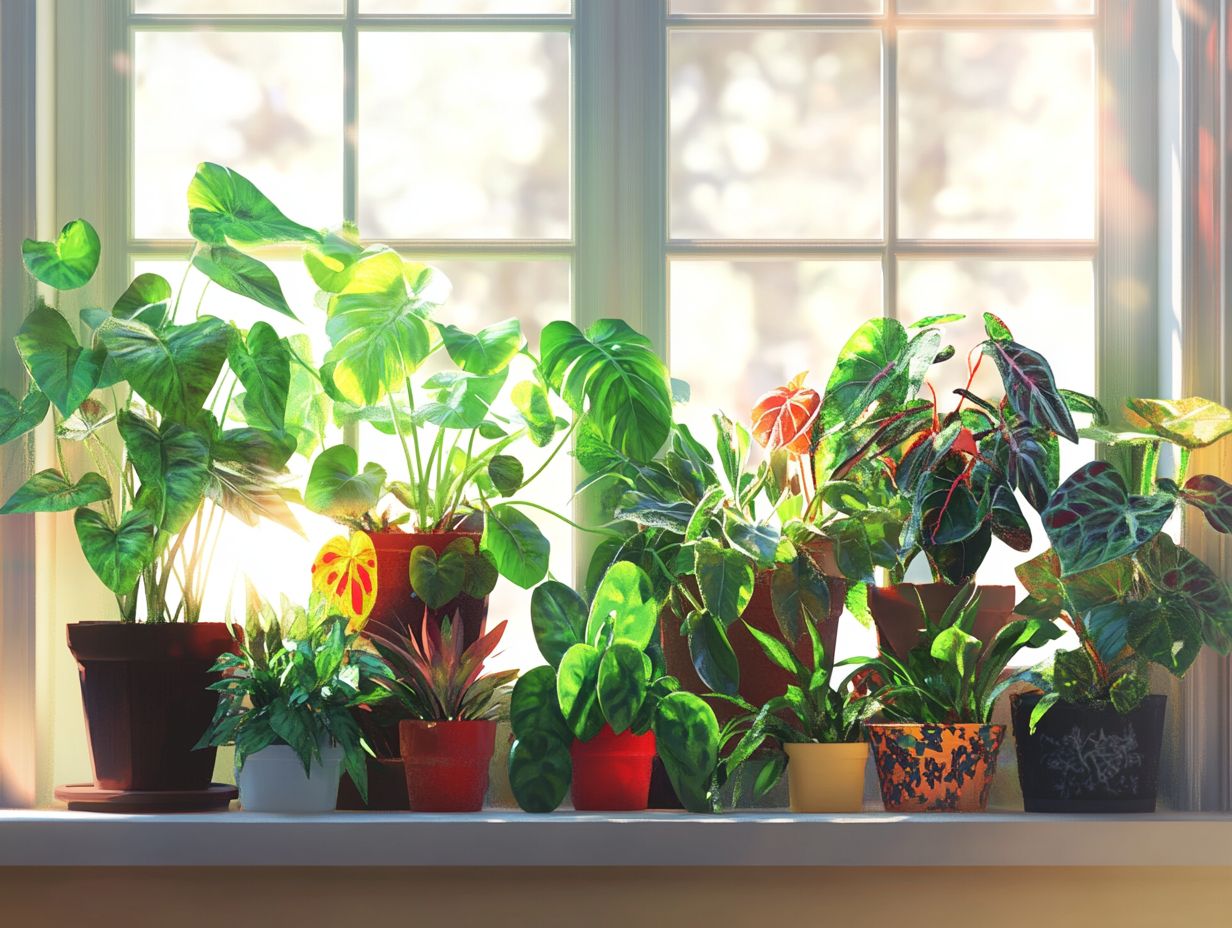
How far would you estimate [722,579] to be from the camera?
1.84 metres

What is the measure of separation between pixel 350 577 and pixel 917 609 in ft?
2.80

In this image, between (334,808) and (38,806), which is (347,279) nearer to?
(334,808)

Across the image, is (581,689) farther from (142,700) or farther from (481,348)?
(142,700)

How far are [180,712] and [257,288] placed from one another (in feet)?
2.04

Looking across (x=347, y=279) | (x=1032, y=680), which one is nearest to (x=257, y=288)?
(x=347, y=279)

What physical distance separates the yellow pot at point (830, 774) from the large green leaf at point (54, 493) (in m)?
1.08

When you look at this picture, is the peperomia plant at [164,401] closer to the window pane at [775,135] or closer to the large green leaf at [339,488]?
the large green leaf at [339,488]

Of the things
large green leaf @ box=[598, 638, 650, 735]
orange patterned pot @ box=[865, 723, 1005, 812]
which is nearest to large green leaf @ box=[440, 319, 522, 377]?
large green leaf @ box=[598, 638, 650, 735]

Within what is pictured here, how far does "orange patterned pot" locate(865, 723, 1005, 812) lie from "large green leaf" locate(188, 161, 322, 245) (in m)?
1.14

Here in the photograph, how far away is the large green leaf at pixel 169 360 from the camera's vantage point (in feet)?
5.84

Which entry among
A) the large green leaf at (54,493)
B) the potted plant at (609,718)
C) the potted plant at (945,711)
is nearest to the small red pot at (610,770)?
the potted plant at (609,718)

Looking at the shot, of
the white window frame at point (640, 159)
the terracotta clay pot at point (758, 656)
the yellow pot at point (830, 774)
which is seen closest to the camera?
the yellow pot at point (830, 774)

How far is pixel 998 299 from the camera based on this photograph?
226cm

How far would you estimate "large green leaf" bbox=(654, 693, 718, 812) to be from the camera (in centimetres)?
184
